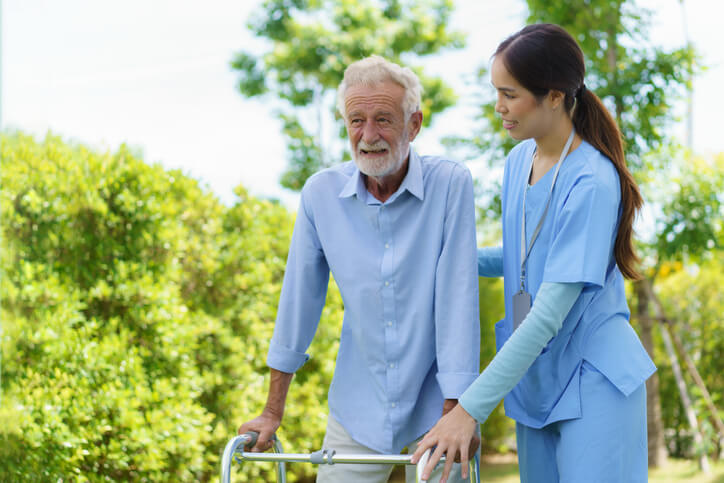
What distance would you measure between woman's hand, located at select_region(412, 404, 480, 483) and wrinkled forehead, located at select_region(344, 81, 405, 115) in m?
0.75

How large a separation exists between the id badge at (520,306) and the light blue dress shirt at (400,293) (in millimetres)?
96

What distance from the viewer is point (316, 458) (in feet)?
5.72

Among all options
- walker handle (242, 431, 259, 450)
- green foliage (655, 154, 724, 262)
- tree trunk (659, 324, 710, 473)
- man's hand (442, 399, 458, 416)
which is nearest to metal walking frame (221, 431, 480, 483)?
walker handle (242, 431, 259, 450)

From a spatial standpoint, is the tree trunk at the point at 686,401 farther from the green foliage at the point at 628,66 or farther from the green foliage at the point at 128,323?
the green foliage at the point at 128,323

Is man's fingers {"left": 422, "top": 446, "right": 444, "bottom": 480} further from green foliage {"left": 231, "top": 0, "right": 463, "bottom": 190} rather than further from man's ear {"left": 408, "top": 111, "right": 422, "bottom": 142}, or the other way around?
green foliage {"left": 231, "top": 0, "right": 463, "bottom": 190}

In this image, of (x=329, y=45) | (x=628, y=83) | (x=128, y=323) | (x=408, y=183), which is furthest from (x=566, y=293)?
(x=329, y=45)

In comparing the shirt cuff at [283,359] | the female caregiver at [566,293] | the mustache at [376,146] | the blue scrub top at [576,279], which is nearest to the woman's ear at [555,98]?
the female caregiver at [566,293]

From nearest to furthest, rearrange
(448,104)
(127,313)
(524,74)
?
(524,74)
(127,313)
(448,104)

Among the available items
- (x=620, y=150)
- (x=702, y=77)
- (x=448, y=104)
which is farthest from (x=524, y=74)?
(x=448, y=104)

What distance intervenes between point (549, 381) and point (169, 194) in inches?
107

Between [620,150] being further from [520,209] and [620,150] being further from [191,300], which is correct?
[191,300]

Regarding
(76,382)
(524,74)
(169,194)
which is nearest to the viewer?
(524,74)

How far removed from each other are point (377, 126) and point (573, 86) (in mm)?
478

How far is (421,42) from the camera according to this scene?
522 inches
